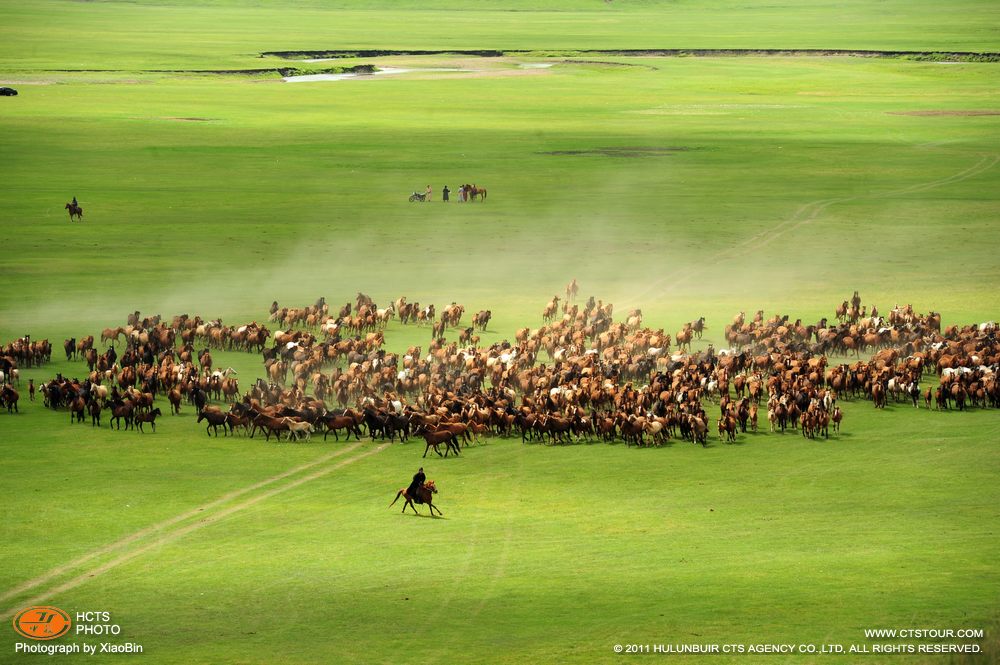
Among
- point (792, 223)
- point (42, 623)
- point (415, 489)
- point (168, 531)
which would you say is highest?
point (792, 223)

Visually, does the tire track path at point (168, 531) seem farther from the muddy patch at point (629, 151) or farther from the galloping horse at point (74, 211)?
the muddy patch at point (629, 151)

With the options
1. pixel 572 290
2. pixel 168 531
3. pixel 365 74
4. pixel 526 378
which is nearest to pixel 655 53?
pixel 365 74

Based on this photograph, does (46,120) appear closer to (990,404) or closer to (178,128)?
(178,128)

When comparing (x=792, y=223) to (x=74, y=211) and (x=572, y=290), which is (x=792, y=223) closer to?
(x=572, y=290)

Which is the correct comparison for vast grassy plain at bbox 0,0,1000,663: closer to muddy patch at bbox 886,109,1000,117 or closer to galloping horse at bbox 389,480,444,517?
galloping horse at bbox 389,480,444,517

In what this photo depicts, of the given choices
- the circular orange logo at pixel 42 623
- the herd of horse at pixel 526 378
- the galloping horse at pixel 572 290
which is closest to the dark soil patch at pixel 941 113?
the galloping horse at pixel 572 290

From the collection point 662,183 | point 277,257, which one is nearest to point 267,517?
point 277,257

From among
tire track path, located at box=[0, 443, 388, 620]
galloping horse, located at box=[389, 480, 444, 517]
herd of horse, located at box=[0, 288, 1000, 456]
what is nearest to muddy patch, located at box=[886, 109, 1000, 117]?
herd of horse, located at box=[0, 288, 1000, 456]
